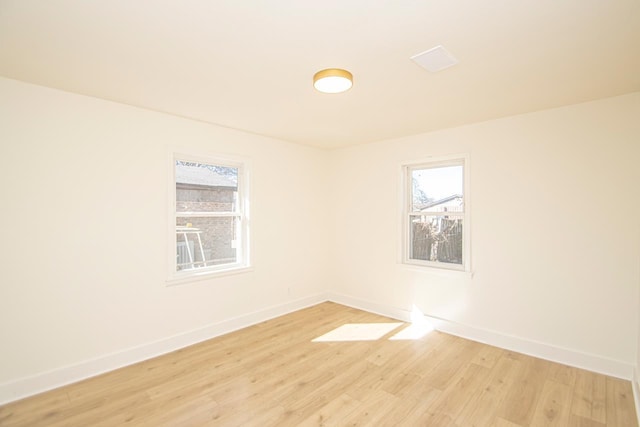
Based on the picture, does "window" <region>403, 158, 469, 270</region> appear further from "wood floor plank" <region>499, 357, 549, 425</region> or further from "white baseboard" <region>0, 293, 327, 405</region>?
"white baseboard" <region>0, 293, 327, 405</region>

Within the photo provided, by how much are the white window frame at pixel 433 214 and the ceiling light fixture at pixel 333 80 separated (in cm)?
206

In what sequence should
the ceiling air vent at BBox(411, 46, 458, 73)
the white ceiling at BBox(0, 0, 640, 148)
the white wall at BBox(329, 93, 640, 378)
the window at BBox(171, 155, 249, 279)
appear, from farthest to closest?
→ the window at BBox(171, 155, 249, 279) < the white wall at BBox(329, 93, 640, 378) < the ceiling air vent at BBox(411, 46, 458, 73) < the white ceiling at BBox(0, 0, 640, 148)

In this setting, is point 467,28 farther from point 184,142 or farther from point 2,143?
point 2,143

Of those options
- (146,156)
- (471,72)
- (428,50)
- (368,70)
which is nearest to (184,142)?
(146,156)

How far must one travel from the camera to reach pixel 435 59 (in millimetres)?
2088

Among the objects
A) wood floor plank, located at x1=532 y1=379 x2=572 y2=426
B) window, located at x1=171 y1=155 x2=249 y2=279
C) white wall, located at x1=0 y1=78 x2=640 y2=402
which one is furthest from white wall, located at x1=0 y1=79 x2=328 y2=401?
wood floor plank, located at x1=532 y1=379 x2=572 y2=426

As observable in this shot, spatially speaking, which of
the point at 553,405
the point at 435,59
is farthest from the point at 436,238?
the point at 435,59

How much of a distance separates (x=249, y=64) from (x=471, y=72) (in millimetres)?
1626

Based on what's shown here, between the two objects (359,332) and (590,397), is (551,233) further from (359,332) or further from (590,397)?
(359,332)

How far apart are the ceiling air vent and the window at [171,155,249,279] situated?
257cm

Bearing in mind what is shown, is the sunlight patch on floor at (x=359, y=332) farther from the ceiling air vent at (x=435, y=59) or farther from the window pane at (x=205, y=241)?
the ceiling air vent at (x=435, y=59)

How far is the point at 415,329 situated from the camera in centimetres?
389

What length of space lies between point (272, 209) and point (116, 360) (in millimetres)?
2392

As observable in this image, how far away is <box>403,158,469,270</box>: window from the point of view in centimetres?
381
